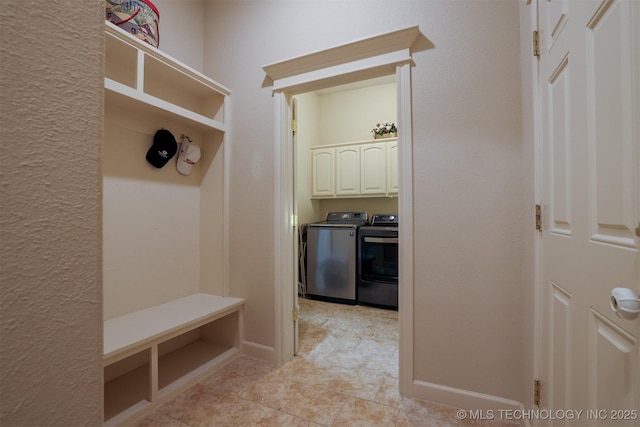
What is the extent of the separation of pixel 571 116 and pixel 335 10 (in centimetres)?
159

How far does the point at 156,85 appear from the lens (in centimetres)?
193

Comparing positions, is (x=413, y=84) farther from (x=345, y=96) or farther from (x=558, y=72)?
(x=345, y=96)

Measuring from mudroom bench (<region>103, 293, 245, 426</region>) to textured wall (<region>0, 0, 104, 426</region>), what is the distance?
1178 mm

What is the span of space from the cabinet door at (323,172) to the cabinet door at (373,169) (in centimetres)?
44

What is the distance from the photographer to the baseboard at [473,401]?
4.63 ft

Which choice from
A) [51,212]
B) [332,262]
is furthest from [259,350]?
[51,212]

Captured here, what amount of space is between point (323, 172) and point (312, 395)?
283cm

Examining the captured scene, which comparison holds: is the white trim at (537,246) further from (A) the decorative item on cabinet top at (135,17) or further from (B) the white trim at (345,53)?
(A) the decorative item on cabinet top at (135,17)

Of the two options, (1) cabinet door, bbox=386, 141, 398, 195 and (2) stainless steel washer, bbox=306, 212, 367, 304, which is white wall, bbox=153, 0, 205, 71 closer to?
(2) stainless steel washer, bbox=306, 212, 367, 304

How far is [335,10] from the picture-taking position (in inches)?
72.4

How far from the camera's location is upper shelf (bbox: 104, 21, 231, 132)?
1507mm

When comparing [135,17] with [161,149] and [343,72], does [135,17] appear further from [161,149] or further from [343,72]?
[343,72]

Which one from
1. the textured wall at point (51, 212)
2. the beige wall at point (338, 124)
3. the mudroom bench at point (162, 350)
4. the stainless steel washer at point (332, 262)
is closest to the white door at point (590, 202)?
the textured wall at point (51, 212)

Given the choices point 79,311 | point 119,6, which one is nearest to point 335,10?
point 119,6
